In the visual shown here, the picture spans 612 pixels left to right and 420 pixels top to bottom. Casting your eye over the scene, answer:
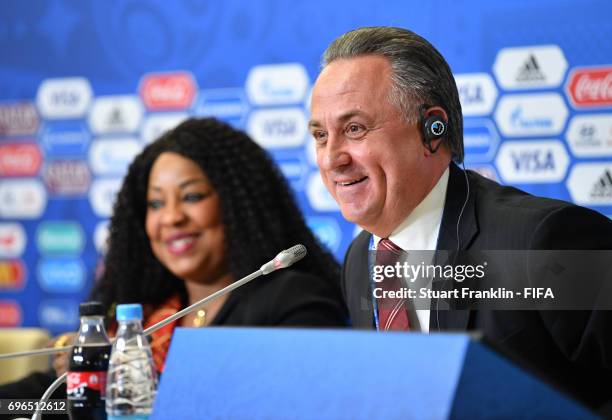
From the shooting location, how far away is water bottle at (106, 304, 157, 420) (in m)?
1.58

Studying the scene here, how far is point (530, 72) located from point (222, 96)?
1.48 m

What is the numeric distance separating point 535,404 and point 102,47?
4.01m

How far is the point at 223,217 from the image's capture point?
3295mm

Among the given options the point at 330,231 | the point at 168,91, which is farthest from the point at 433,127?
the point at 168,91

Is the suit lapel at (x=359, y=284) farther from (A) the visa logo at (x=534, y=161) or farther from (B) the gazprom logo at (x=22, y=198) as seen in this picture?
(B) the gazprom logo at (x=22, y=198)

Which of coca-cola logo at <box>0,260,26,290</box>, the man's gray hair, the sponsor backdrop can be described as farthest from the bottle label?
coca-cola logo at <box>0,260,26,290</box>

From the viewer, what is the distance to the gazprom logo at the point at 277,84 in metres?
4.34

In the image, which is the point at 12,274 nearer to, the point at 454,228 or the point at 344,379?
the point at 454,228

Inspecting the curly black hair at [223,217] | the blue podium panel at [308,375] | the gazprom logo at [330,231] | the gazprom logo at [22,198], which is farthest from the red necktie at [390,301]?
the gazprom logo at [22,198]

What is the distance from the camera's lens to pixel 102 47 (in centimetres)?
477

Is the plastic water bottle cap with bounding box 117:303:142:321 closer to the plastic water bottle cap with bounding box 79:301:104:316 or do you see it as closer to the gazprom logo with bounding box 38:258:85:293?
the plastic water bottle cap with bounding box 79:301:104:316

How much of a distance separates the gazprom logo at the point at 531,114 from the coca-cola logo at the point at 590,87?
0.06 m

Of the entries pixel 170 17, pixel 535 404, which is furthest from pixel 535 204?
pixel 170 17

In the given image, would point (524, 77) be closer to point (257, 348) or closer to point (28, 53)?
point (28, 53)
